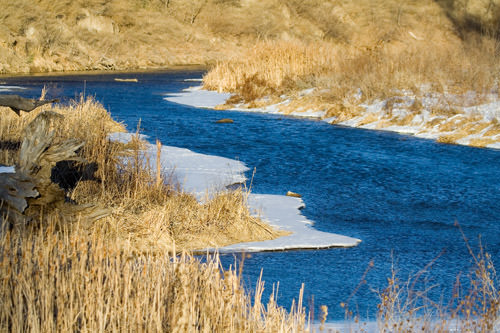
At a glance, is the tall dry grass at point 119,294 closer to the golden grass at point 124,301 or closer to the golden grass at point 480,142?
the golden grass at point 124,301

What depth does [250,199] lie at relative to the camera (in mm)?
12898

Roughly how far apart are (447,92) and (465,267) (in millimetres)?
15950

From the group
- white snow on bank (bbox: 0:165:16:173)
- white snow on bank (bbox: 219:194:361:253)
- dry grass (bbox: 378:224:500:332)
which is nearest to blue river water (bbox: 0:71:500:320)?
white snow on bank (bbox: 219:194:361:253)

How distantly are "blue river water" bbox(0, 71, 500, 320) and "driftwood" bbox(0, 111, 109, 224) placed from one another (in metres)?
2.28

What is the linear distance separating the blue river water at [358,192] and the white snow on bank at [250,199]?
26 cm

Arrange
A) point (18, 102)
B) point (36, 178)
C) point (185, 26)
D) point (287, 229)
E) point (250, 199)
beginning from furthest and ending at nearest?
point (185, 26) → point (250, 199) → point (287, 229) → point (18, 102) → point (36, 178)

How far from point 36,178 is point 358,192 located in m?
7.55

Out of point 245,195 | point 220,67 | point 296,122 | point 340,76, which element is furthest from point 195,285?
point 220,67

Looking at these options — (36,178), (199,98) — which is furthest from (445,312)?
(199,98)

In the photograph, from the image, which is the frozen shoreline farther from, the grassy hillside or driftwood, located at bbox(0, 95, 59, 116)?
the grassy hillside

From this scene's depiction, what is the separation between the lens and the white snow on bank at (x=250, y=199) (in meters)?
10.4

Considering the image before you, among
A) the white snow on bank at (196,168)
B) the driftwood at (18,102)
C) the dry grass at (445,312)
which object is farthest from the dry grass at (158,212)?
the dry grass at (445,312)

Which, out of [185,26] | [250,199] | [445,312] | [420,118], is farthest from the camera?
[185,26]

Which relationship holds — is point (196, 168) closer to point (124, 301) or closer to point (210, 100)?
point (124, 301)
